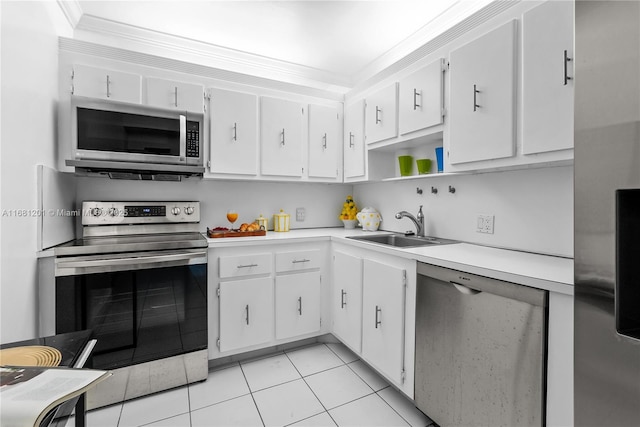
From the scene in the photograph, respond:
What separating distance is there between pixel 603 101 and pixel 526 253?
129 centimetres

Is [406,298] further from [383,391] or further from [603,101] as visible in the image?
[603,101]

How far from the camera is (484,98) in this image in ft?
5.24

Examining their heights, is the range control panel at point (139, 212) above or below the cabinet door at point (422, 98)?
below

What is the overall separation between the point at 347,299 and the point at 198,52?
8.06 feet

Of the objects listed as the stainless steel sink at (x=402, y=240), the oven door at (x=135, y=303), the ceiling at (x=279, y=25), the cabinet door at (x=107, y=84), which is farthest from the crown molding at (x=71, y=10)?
the stainless steel sink at (x=402, y=240)

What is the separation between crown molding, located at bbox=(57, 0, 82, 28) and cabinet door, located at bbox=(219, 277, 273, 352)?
2.14m

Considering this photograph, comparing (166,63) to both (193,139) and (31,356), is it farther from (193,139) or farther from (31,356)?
(31,356)

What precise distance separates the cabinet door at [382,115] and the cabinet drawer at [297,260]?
107cm

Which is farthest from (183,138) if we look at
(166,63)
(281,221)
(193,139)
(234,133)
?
(281,221)

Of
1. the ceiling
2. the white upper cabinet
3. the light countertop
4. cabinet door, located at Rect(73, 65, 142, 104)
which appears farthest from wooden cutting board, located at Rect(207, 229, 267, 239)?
the ceiling

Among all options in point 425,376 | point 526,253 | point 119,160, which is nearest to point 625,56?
point 526,253

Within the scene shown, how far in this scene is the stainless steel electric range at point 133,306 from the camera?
170cm

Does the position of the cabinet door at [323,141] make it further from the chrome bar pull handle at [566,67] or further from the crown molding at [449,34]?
the chrome bar pull handle at [566,67]

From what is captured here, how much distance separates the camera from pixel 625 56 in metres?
0.56
